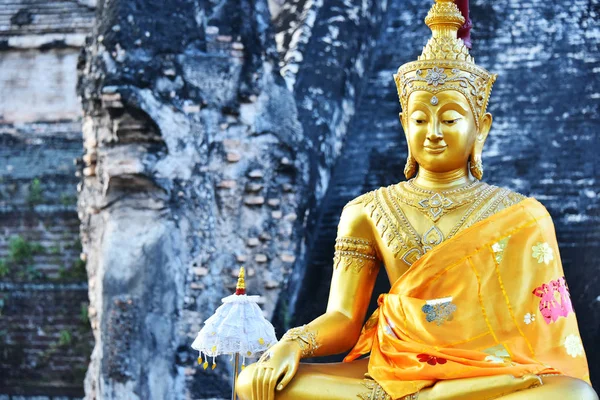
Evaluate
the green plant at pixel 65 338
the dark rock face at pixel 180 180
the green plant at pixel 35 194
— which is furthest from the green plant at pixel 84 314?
the dark rock face at pixel 180 180

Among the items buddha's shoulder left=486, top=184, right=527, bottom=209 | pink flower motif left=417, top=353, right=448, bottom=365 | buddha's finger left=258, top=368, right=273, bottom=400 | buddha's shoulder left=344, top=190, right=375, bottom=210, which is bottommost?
buddha's finger left=258, top=368, right=273, bottom=400

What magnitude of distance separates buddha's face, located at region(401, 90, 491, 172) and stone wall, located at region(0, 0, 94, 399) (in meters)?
4.92

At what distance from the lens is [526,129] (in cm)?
738

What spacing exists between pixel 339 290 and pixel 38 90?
7022mm

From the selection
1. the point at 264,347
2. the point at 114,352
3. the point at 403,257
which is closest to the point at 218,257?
the point at 114,352

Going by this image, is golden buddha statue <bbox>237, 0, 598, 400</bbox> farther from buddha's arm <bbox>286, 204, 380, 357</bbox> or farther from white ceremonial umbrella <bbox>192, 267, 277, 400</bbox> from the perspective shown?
white ceremonial umbrella <bbox>192, 267, 277, 400</bbox>

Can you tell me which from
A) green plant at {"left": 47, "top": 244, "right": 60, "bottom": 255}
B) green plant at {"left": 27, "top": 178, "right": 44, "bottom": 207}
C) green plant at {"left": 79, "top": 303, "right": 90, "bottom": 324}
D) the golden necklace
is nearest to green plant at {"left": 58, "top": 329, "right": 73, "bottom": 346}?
green plant at {"left": 79, "top": 303, "right": 90, "bottom": 324}

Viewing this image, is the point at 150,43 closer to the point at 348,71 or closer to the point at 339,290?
the point at 348,71

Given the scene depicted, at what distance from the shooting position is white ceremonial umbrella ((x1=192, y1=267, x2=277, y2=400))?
5.20 meters

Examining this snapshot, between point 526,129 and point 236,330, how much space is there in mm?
2953

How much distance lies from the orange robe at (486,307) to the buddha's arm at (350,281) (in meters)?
0.17


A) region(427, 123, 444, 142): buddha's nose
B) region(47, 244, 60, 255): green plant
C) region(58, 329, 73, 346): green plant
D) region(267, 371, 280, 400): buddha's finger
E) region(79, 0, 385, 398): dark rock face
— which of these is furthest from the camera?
region(47, 244, 60, 255): green plant

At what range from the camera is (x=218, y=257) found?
6.94 m

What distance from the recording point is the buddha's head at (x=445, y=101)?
4895 mm
